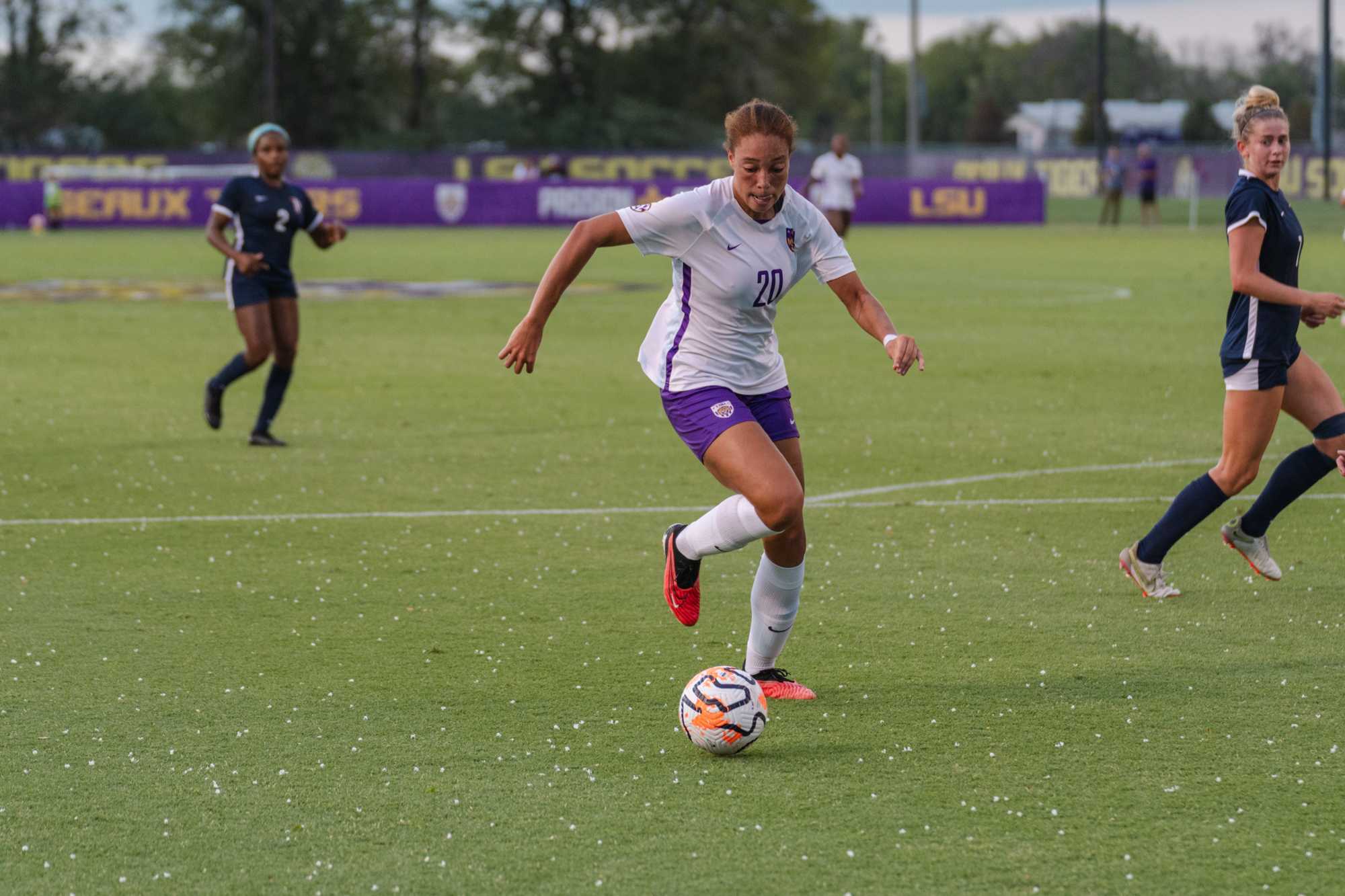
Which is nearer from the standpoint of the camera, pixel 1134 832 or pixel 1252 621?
pixel 1134 832

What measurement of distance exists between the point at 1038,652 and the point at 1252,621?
1053 millimetres

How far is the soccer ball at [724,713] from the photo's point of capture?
18.4ft

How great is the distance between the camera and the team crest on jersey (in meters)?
51.2

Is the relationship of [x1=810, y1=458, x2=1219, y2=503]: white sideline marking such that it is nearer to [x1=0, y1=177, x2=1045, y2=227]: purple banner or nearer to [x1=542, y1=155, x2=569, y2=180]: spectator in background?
[x1=0, y1=177, x2=1045, y2=227]: purple banner

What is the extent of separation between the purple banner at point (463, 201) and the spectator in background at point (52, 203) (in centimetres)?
25

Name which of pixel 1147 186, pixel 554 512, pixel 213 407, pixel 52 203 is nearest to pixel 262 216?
pixel 213 407

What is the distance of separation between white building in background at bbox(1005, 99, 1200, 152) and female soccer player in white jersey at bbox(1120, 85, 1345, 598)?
10087 cm

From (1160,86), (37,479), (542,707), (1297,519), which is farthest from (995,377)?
(1160,86)

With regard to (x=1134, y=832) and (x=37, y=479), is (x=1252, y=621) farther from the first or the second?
(x=37, y=479)

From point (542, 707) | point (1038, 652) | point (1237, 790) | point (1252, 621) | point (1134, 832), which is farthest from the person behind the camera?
point (1252, 621)

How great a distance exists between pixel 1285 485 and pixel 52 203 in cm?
4516

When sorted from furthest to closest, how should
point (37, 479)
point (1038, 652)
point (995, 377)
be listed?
1. point (995, 377)
2. point (37, 479)
3. point (1038, 652)

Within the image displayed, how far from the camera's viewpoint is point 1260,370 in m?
7.52

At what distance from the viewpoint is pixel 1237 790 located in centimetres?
527
